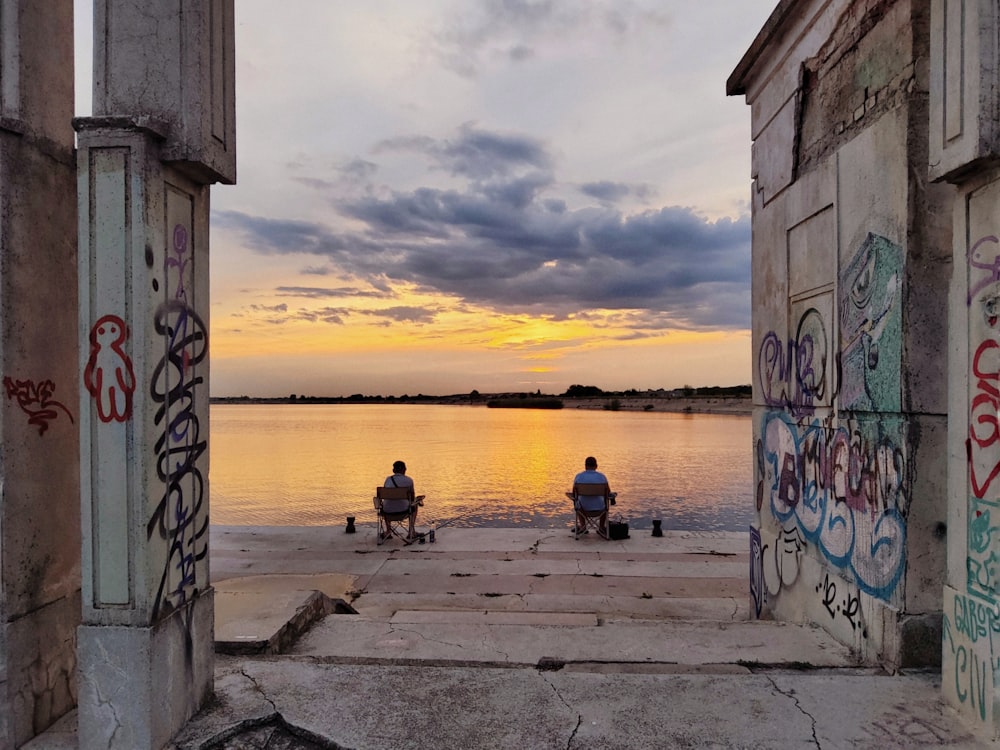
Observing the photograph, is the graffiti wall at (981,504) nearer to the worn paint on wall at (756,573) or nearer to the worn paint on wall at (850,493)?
the worn paint on wall at (850,493)

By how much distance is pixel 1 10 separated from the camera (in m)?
3.28

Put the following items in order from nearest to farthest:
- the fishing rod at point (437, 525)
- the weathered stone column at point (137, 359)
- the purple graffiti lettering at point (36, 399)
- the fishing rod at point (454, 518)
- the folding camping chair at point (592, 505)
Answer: the weathered stone column at point (137, 359) < the purple graffiti lettering at point (36, 399) < the folding camping chair at point (592, 505) < the fishing rod at point (437, 525) < the fishing rod at point (454, 518)

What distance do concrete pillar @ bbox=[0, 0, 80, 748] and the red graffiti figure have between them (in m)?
0.47

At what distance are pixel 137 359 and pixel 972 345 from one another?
4236 mm

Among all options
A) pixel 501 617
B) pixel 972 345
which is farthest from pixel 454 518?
pixel 972 345

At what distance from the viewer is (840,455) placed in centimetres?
514

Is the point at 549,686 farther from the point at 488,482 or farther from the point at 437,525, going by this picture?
the point at 488,482

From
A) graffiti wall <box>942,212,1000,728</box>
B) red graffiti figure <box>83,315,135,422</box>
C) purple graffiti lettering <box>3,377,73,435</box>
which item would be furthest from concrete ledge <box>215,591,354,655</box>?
graffiti wall <box>942,212,1000,728</box>

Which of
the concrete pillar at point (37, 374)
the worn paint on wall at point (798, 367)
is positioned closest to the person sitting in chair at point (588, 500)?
the worn paint on wall at point (798, 367)

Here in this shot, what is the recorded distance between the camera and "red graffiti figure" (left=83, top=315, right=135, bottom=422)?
315 centimetres

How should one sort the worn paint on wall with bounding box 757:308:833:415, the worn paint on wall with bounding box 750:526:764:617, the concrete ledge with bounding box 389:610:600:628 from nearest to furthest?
the worn paint on wall with bounding box 757:308:833:415 < the concrete ledge with bounding box 389:610:600:628 < the worn paint on wall with bounding box 750:526:764:617

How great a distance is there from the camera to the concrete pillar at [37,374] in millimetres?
3238

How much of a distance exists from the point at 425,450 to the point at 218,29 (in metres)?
31.7

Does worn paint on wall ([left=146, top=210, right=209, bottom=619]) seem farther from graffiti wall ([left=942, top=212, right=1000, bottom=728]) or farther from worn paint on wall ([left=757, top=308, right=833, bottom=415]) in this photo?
worn paint on wall ([left=757, top=308, right=833, bottom=415])
